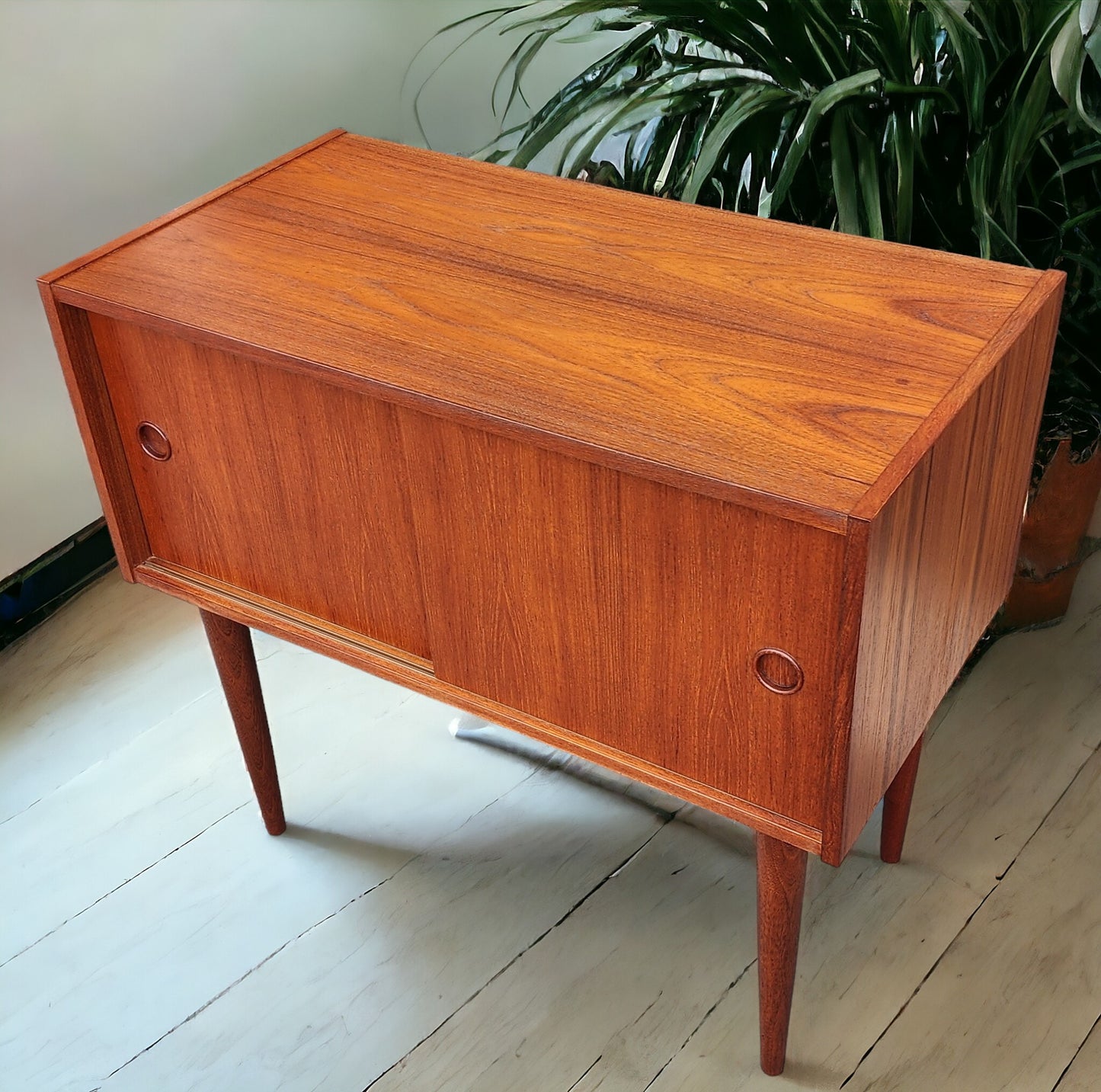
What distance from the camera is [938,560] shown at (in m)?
0.87

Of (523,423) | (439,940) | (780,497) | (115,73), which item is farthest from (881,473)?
(115,73)

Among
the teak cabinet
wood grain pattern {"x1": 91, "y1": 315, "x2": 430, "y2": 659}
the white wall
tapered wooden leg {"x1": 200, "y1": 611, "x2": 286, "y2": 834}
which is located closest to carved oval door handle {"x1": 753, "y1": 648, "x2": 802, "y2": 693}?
the teak cabinet

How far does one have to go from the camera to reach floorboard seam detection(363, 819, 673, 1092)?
117 centimetres

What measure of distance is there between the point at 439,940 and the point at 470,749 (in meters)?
0.26

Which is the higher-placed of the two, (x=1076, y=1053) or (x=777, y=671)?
(x=777, y=671)

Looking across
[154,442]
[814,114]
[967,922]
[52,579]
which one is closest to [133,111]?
[52,579]

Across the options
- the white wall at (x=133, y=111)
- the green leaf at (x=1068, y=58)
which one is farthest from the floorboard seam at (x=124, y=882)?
the green leaf at (x=1068, y=58)

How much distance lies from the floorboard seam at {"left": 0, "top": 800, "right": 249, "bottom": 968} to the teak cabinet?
393mm

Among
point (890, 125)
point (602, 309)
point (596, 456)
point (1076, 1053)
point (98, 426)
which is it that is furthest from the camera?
point (890, 125)

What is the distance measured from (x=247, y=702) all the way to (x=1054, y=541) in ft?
3.09

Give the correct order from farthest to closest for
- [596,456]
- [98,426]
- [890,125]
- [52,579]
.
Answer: [52,579] < [890,125] < [98,426] < [596,456]

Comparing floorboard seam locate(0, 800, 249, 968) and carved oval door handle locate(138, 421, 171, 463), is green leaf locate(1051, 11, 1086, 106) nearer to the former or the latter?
carved oval door handle locate(138, 421, 171, 463)

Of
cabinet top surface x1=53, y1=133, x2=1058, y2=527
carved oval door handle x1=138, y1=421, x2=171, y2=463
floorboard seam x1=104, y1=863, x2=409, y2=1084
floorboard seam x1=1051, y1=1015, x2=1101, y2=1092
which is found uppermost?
cabinet top surface x1=53, y1=133, x2=1058, y2=527

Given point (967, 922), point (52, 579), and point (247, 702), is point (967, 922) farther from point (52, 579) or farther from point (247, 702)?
point (52, 579)
